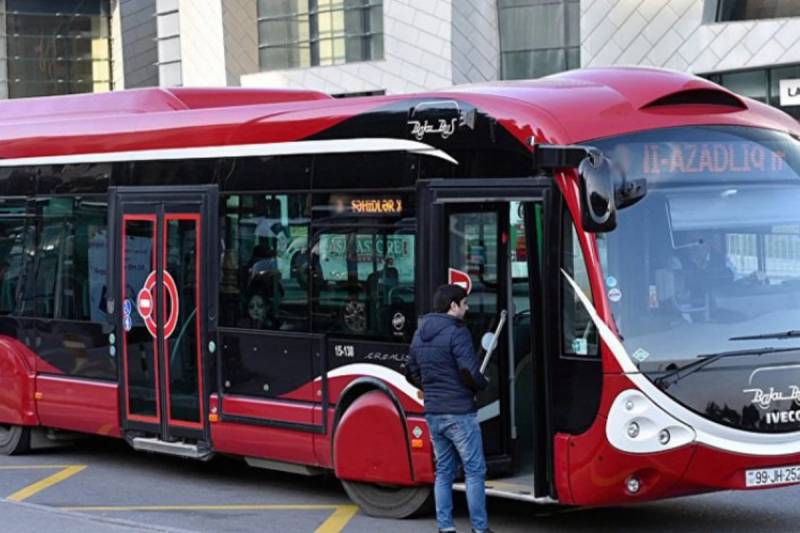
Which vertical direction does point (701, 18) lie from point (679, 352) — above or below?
above

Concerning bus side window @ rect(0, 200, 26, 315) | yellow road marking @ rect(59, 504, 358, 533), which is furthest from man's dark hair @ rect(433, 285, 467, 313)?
bus side window @ rect(0, 200, 26, 315)

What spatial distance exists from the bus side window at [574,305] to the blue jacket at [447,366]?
1.84 ft

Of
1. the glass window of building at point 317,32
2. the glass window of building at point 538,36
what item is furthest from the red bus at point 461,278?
the glass window of building at point 317,32

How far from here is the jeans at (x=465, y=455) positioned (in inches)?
359

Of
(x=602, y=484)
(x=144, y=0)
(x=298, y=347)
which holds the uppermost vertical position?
(x=144, y=0)

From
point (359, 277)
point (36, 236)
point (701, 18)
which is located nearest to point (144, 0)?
point (701, 18)

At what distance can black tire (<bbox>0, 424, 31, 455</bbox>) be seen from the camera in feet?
45.7

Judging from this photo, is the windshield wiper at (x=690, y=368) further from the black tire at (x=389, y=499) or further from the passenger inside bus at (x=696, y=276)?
the black tire at (x=389, y=499)

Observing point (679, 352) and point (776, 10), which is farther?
point (776, 10)

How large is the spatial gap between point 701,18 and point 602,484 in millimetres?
28250

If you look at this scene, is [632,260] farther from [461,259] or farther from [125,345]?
[125,345]

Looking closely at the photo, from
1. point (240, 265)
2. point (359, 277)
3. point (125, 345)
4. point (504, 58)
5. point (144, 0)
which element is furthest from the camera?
point (144, 0)

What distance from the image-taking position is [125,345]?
12430 mm

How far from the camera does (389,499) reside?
34.2 feet
